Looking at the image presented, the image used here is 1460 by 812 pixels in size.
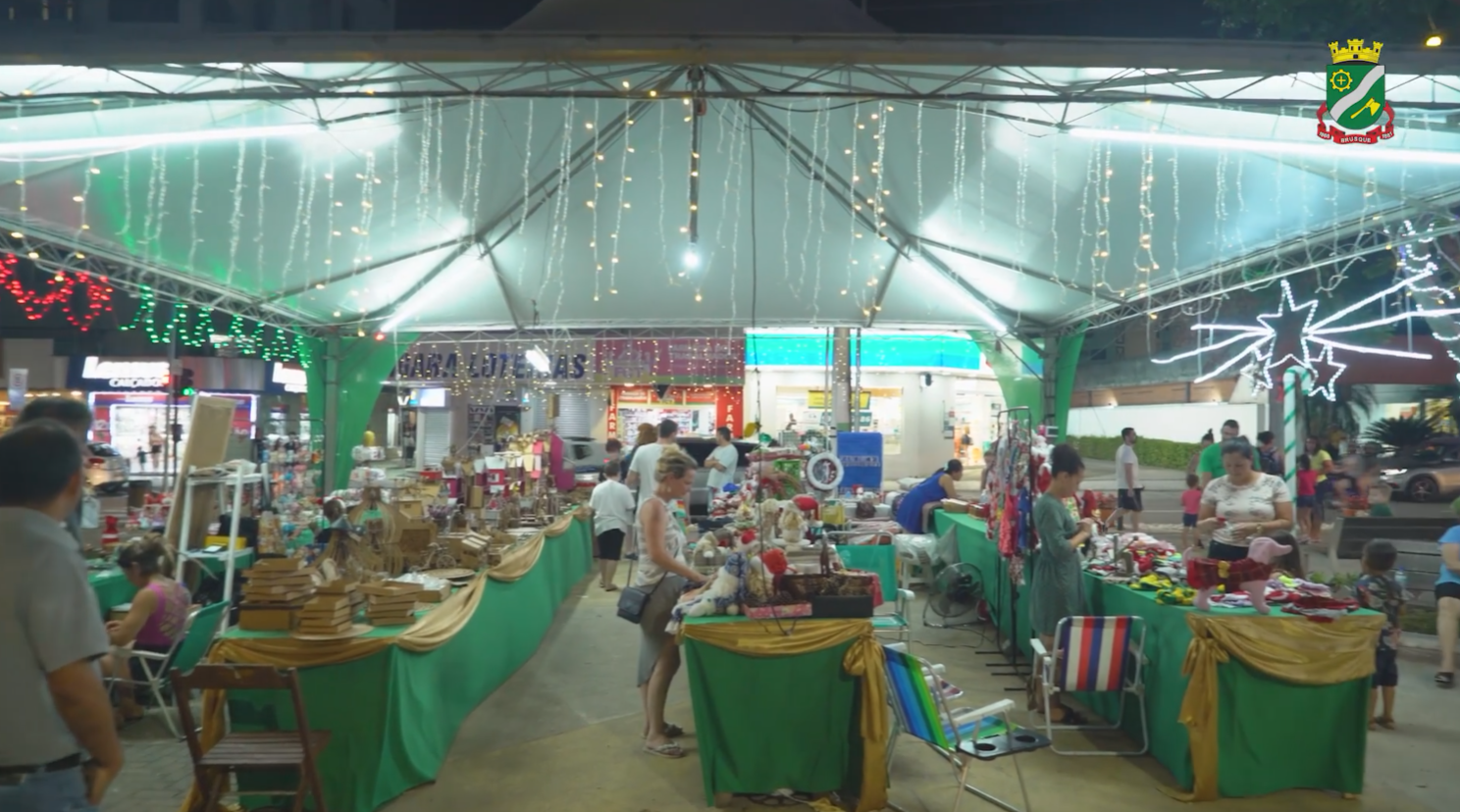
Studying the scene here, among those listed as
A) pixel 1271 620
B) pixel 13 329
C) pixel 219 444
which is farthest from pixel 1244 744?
pixel 13 329

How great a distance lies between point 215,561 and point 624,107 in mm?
5074

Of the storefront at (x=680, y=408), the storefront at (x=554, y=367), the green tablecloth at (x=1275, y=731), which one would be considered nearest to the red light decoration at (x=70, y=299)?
the storefront at (x=554, y=367)

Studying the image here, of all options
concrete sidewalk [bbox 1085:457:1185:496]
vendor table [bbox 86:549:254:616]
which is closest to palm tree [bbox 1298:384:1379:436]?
concrete sidewalk [bbox 1085:457:1185:496]

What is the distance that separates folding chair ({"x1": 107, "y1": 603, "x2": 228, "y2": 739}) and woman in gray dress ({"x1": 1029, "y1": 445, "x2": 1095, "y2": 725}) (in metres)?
4.21

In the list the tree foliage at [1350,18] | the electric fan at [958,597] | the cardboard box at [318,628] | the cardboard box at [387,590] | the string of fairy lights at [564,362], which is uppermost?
the tree foliage at [1350,18]

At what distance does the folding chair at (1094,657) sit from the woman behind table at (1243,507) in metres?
0.88

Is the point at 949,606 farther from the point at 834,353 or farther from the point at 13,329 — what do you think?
the point at 13,329

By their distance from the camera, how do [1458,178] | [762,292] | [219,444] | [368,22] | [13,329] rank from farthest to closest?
1. [13,329]
2. [762,292]
3. [368,22]
4. [1458,178]
5. [219,444]

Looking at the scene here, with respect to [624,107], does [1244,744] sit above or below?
below

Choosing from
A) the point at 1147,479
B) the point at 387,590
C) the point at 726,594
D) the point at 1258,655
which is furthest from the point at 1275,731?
the point at 1147,479

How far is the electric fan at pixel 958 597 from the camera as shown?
6.98 m

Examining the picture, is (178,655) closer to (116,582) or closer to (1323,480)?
(116,582)

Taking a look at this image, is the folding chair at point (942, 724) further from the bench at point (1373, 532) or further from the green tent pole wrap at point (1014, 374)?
the green tent pole wrap at point (1014, 374)

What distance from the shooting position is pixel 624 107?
26.8 ft
